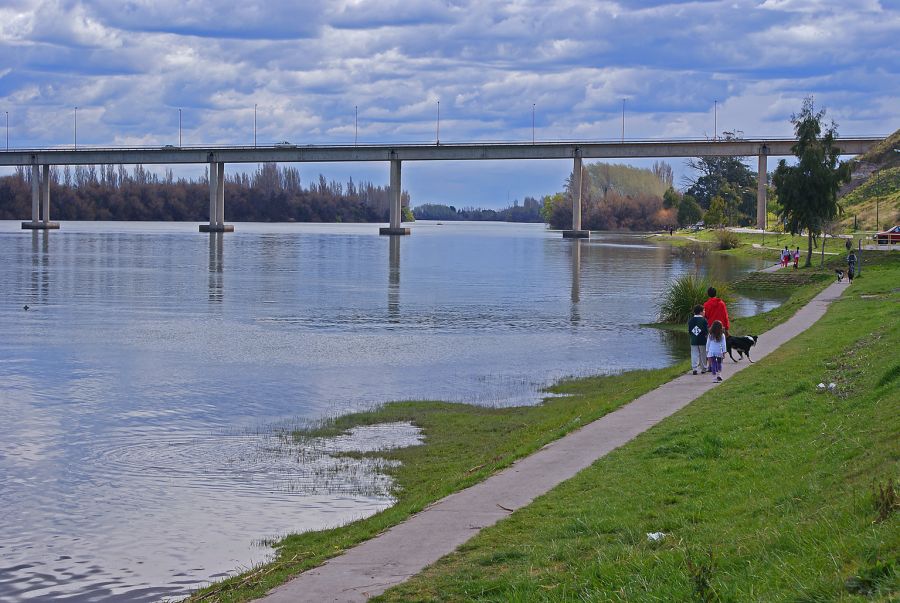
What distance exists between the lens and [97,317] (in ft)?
134

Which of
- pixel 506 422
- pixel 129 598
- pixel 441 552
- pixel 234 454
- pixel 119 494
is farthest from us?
pixel 506 422

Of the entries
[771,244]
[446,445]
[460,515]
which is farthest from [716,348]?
[771,244]

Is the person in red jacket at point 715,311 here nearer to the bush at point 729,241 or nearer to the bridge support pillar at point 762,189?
the bush at point 729,241

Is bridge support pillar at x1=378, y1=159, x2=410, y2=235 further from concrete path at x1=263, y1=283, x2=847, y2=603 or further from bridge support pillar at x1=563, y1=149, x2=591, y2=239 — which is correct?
concrete path at x1=263, y1=283, x2=847, y2=603

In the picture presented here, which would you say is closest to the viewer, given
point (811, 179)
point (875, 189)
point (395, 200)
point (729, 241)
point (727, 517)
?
point (727, 517)

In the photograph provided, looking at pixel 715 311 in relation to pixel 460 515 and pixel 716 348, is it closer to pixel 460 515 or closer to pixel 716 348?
pixel 716 348

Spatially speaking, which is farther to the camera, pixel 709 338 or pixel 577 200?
pixel 577 200

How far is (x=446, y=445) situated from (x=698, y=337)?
6251 mm

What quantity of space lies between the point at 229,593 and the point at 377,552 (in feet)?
4.62

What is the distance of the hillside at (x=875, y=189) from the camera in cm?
9031

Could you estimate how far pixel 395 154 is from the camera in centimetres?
14112

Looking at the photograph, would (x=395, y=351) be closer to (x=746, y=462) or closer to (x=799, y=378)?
(x=799, y=378)

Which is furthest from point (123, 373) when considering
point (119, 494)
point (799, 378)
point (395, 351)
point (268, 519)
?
point (799, 378)

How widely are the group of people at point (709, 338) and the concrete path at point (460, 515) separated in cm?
217
